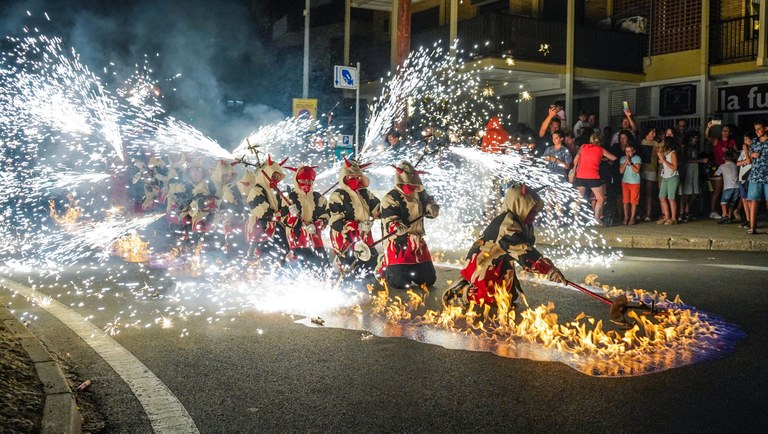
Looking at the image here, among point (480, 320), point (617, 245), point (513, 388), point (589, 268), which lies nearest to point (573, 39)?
point (617, 245)

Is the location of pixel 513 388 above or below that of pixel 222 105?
below

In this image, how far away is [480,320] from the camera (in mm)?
7074

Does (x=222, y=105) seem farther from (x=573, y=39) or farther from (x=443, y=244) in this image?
(x=443, y=244)

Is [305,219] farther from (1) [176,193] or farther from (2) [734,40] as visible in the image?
(2) [734,40]

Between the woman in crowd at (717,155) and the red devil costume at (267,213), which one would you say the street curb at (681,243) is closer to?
the woman in crowd at (717,155)

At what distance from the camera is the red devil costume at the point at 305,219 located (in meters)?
9.19

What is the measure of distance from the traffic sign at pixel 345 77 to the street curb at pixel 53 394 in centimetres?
1117

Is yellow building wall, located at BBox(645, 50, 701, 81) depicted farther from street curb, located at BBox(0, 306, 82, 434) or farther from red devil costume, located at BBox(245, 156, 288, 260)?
street curb, located at BBox(0, 306, 82, 434)

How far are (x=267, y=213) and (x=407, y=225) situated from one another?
6.34ft

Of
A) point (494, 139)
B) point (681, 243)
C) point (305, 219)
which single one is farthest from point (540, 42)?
point (305, 219)

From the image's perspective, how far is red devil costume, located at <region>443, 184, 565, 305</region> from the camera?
23.2 ft

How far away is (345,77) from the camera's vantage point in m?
16.5

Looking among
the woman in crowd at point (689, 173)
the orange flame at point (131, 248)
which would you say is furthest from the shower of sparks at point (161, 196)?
the woman in crowd at point (689, 173)

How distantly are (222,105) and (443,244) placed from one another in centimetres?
2139
